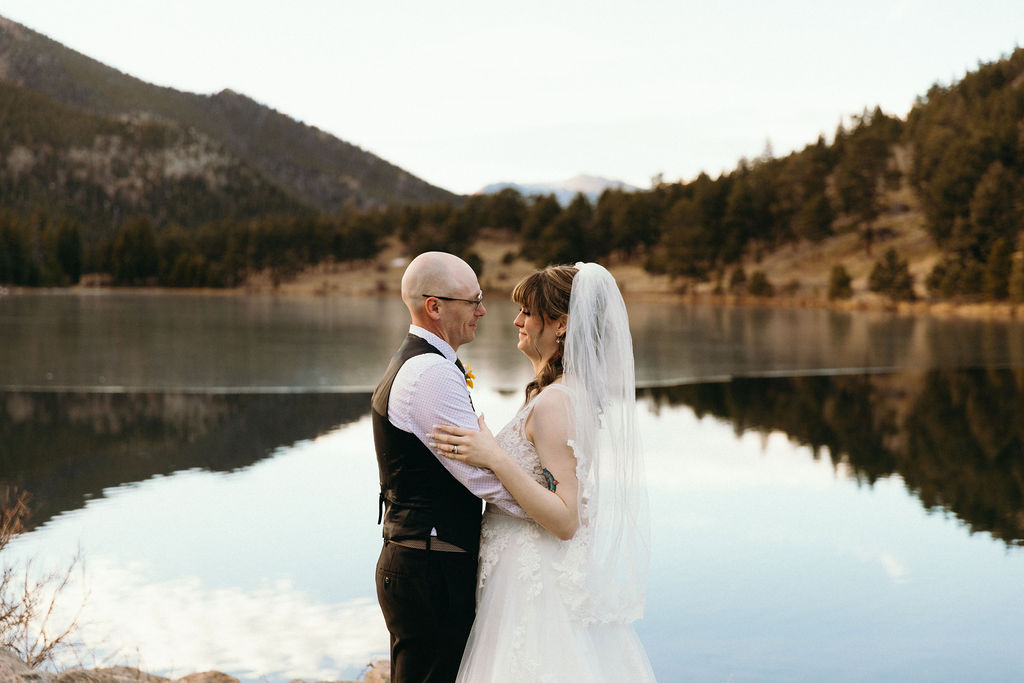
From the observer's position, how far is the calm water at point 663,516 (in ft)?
20.7

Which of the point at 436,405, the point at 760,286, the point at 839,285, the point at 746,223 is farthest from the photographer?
the point at 746,223

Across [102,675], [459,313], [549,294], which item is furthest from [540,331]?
[102,675]

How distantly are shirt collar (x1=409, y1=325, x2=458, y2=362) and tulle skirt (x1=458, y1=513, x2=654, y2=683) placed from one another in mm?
631

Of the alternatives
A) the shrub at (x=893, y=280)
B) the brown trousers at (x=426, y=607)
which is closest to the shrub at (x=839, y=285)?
the shrub at (x=893, y=280)

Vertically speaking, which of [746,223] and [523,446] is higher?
[746,223]

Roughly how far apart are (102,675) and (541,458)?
3058 millimetres

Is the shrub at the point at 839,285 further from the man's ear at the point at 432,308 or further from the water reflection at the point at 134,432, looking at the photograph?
the man's ear at the point at 432,308

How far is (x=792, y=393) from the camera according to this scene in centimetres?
2017

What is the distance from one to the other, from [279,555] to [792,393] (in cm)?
1443

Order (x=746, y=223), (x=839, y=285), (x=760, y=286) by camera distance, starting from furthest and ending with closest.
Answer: (x=746, y=223) < (x=760, y=286) < (x=839, y=285)

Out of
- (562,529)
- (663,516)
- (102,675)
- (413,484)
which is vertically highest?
(413,484)

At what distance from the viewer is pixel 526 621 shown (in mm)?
3266

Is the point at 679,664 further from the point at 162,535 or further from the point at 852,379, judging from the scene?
the point at 852,379

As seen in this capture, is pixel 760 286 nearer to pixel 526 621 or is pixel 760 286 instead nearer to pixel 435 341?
pixel 526 621
